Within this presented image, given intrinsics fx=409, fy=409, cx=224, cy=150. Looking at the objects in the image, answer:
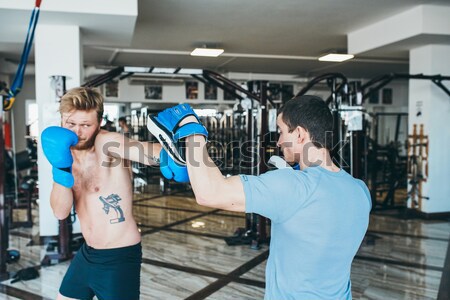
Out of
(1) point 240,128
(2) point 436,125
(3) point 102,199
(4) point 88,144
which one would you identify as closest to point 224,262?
(3) point 102,199

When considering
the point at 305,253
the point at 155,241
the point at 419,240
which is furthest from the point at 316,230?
the point at 419,240

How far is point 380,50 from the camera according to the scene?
662cm

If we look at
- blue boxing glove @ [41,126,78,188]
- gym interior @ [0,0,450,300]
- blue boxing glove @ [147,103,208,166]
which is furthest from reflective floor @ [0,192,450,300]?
blue boxing glove @ [147,103,208,166]

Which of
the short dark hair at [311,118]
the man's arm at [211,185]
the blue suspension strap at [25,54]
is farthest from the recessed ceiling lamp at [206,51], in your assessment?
the man's arm at [211,185]

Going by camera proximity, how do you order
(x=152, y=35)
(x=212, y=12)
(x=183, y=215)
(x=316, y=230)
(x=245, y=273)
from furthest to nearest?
(x=152, y=35), (x=183, y=215), (x=212, y=12), (x=245, y=273), (x=316, y=230)

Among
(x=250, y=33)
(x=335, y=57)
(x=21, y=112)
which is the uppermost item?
(x=250, y=33)

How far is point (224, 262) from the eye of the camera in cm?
412

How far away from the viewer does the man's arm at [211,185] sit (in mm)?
1156

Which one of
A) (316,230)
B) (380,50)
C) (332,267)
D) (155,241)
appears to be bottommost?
(155,241)

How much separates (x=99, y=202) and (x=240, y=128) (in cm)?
587

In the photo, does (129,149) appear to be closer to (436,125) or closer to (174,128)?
(174,128)

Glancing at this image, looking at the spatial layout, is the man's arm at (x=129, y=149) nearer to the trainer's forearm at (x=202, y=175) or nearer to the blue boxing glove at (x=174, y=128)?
the blue boxing glove at (x=174, y=128)

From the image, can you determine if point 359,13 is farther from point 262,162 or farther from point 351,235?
point 351,235

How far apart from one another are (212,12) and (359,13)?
200cm
